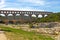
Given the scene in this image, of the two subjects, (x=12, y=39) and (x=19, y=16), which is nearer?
(x=12, y=39)

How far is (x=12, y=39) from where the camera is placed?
18.5 meters

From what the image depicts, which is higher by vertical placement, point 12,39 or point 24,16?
point 12,39

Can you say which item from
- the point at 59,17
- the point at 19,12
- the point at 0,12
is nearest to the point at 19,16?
the point at 19,12

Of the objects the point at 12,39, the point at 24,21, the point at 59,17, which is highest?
the point at 12,39

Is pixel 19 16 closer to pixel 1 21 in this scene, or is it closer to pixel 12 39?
pixel 1 21

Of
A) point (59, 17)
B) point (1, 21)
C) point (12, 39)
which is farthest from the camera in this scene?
point (1, 21)

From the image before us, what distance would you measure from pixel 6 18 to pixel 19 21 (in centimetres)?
466

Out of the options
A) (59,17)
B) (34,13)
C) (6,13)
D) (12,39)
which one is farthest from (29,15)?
(12,39)

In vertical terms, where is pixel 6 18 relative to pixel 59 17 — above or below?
below

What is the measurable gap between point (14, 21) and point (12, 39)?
59.4m

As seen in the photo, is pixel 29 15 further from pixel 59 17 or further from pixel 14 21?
pixel 59 17

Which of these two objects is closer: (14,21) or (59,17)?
(59,17)

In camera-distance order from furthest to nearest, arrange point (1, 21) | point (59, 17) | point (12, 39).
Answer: point (1, 21) → point (59, 17) → point (12, 39)

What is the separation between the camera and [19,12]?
81.1 meters
